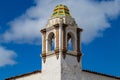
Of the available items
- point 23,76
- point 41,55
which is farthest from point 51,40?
point 23,76

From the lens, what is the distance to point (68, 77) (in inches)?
1895

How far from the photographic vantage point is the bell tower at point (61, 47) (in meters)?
48.2

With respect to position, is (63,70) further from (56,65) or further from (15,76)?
(15,76)

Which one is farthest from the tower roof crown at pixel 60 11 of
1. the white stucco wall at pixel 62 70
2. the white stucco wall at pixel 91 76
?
the white stucco wall at pixel 91 76

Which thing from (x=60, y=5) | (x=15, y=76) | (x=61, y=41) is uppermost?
(x=60, y=5)

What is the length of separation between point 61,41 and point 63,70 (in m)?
3.28

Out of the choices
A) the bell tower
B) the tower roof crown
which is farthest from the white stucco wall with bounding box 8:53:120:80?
the tower roof crown

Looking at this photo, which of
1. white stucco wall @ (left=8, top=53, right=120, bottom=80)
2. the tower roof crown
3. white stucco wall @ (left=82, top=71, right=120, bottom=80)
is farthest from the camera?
the tower roof crown

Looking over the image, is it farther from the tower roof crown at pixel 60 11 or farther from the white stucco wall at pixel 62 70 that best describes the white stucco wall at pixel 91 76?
the tower roof crown at pixel 60 11

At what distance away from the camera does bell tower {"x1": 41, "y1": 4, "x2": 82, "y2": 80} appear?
4816cm

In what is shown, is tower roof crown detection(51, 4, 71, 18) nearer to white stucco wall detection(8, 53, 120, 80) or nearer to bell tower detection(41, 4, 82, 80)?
bell tower detection(41, 4, 82, 80)

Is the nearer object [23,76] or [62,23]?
[62,23]

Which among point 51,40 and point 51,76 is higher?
point 51,40

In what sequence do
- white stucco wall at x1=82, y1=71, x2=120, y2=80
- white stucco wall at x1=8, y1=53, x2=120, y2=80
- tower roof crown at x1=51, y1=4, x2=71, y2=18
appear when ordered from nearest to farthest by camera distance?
white stucco wall at x1=8, y1=53, x2=120, y2=80
white stucco wall at x1=82, y1=71, x2=120, y2=80
tower roof crown at x1=51, y1=4, x2=71, y2=18
